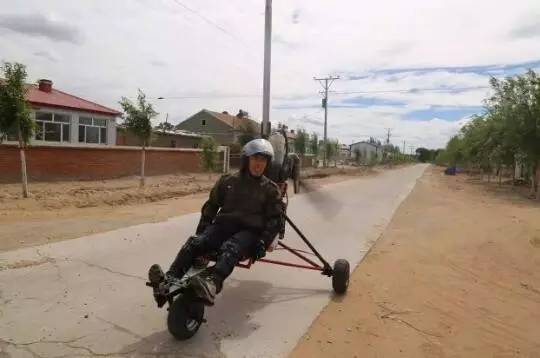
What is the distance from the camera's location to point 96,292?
5.07 metres

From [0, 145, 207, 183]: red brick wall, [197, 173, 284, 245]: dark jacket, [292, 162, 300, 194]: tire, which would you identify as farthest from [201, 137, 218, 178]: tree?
[197, 173, 284, 245]: dark jacket

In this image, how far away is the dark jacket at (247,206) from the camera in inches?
185

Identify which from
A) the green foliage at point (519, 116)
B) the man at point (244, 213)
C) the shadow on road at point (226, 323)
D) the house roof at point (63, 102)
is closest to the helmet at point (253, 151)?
the man at point (244, 213)

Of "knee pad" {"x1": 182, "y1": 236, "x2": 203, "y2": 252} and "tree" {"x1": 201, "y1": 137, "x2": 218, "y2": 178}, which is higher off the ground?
"tree" {"x1": 201, "y1": 137, "x2": 218, "y2": 178}

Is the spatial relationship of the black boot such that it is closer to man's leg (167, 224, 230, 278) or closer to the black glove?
man's leg (167, 224, 230, 278)

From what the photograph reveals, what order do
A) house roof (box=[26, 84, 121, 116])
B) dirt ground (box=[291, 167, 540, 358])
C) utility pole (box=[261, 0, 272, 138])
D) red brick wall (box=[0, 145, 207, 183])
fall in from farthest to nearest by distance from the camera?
house roof (box=[26, 84, 121, 116]) < red brick wall (box=[0, 145, 207, 183]) < utility pole (box=[261, 0, 272, 138]) < dirt ground (box=[291, 167, 540, 358])

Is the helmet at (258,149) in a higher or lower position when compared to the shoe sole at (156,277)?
higher

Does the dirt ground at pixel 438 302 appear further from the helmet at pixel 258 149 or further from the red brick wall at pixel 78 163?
the red brick wall at pixel 78 163

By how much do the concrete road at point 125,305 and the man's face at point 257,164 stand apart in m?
1.41

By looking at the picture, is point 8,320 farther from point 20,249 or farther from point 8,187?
point 8,187

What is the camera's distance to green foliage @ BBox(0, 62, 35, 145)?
13.3 m

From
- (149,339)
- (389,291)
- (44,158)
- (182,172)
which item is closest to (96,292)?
(149,339)

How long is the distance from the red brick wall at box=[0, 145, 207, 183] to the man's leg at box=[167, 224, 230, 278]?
49.9ft

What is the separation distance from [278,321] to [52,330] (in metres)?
2.01
